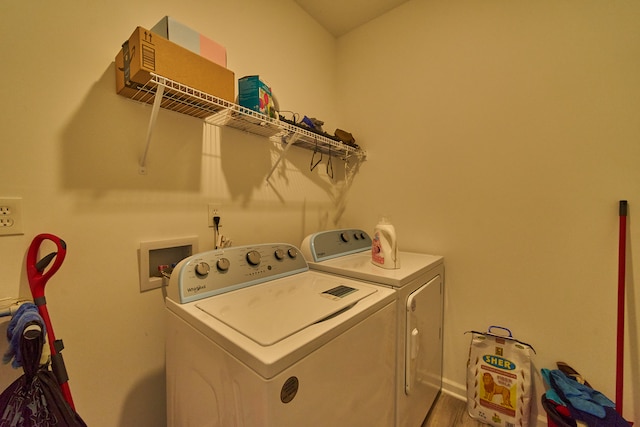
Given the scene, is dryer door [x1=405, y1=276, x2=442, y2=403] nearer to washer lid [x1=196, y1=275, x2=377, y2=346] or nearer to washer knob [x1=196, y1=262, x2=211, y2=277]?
washer lid [x1=196, y1=275, x2=377, y2=346]

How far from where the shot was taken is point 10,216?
79 cm

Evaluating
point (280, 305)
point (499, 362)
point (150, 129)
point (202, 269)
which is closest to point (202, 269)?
point (202, 269)

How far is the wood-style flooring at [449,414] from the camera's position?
143 cm

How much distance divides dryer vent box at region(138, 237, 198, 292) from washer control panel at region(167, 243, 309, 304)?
22cm

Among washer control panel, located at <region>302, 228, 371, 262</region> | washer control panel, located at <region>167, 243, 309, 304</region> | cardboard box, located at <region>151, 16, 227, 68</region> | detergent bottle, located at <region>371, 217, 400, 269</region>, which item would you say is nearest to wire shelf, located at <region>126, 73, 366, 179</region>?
cardboard box, located at <region>151, 16, 227, 68</region>

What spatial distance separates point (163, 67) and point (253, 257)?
0.80 metres

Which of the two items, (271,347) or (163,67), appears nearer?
(271,347)

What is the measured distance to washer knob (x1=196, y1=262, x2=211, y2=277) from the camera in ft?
3.08

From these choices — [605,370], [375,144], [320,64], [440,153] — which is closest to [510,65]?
[440,153]

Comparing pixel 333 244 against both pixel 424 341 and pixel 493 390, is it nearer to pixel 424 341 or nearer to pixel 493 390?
pixel 424 341

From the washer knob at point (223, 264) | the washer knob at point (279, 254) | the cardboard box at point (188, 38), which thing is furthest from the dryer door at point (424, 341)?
the cardboard box at point (188, 38)

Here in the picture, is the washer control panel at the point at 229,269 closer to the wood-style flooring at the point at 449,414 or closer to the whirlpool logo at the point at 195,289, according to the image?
the whirlpool logo at the point at 195,289

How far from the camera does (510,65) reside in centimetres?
145

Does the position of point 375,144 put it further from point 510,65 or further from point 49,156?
point 49,156
